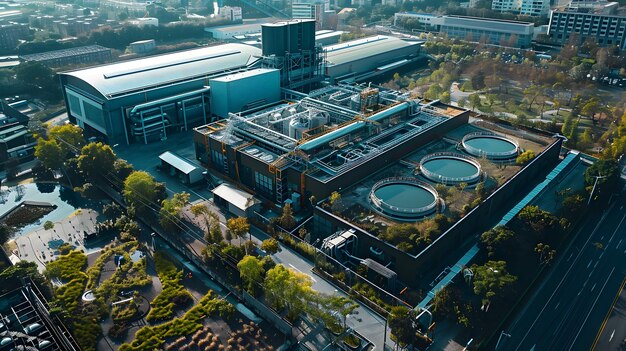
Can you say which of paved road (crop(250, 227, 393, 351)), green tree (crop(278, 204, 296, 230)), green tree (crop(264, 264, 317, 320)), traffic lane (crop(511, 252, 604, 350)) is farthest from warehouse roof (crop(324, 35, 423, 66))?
green tree (crop(264, 264, 317, 320))

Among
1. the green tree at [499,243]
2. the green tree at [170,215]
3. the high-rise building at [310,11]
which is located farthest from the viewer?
the high-rise building at [310,11]

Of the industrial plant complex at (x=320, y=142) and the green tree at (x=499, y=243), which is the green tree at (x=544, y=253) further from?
the industrial plant complex at (x=320, y=142)

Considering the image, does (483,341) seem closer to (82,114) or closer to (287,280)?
(287,280)

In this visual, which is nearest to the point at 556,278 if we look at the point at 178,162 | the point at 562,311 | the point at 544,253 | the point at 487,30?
the point at 544,253

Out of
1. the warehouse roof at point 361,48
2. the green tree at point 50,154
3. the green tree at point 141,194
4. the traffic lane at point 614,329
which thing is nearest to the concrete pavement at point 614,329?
the traffic lane at point 614,329

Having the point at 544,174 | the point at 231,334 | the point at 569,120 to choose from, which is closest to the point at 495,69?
the point at 569,120

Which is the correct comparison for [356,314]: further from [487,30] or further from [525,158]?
[487,30]
